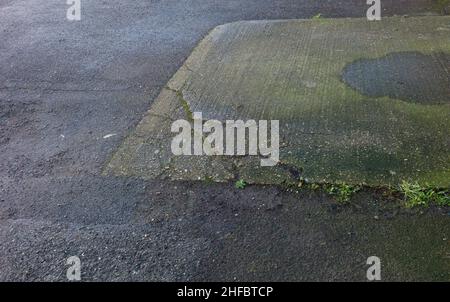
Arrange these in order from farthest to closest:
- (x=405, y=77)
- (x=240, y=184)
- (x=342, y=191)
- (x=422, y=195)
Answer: (x=405, y=77) → (x=240, y=184) → (x=342, y=191) → (x=422, y=195)

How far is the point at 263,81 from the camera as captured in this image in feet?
13.9

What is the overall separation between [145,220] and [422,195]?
175 cm

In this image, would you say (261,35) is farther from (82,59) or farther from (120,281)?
(120,281)

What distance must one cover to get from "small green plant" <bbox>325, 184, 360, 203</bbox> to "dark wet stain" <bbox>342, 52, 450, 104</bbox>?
125cm

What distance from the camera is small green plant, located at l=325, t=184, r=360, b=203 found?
2.85 m

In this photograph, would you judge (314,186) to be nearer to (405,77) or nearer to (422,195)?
(422,195)

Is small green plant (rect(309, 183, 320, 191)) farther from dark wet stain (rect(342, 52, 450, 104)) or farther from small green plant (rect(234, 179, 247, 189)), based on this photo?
dark wet stain (rect(342, 52, 450, 104))

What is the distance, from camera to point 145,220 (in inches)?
111

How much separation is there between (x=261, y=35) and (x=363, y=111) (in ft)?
6.61

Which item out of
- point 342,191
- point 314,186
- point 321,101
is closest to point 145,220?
point 314,186

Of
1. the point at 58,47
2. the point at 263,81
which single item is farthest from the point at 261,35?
the point at 58,47

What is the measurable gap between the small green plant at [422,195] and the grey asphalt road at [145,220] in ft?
0.24

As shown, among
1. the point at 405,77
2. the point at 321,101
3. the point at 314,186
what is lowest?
the point at 314,186

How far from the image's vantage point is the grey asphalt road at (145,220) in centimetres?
246
